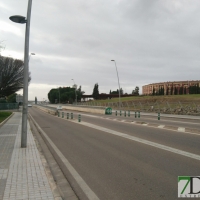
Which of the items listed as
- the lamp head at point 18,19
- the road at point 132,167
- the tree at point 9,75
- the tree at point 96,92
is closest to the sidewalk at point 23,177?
the road at point 132,167

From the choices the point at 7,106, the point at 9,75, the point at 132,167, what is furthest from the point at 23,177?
the point at 7,106

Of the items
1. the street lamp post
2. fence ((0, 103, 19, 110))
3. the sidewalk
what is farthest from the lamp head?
fence ((0, 103, 19, 110))

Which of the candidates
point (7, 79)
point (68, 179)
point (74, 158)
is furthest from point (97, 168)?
point (7, 79)

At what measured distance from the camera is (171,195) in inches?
190

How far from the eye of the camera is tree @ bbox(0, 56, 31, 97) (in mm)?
53250

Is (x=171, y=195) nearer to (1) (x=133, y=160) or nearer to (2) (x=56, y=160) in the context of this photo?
(1) (x=133, y=160)

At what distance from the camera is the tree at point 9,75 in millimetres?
53250

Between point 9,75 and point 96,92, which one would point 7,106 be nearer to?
point 9,75

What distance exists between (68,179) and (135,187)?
171 cm

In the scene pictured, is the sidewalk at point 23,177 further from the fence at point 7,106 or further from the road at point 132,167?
the fence at point 7,106

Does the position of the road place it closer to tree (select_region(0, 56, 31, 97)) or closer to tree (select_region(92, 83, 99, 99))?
tree (select_region(0, 56, 31, 97))

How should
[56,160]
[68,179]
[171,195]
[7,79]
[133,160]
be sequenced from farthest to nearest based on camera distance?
[7,79], [56,160], [133,160], [68,179], [171,195]

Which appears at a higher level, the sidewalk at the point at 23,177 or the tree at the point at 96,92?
the tree at the point at 96,92

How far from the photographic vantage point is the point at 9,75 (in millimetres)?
54125
